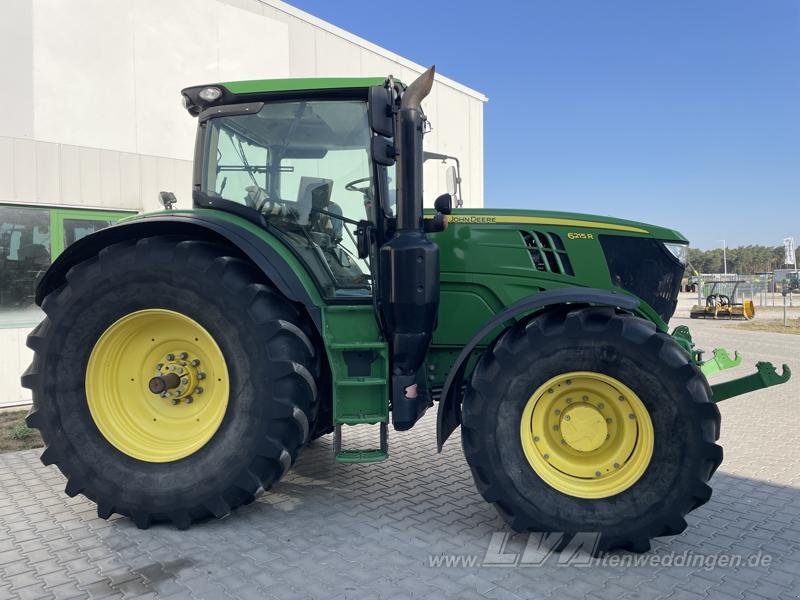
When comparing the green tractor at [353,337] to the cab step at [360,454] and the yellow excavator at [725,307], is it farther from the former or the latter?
the yellow excavator at [725,307]

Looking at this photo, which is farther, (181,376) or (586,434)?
(181,376)

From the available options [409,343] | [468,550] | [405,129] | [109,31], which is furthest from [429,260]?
[109,31]

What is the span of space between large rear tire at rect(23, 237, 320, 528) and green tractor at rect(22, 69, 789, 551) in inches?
0.5

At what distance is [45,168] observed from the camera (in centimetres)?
638

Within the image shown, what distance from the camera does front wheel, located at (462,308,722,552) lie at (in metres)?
2.92

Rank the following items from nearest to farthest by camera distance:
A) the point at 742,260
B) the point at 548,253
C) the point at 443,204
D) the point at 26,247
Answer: the point at 443,204
the point at 548,253
the point at 26,247
the point at 742,260

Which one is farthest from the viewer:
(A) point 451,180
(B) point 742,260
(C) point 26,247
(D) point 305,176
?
(B) point 742,260

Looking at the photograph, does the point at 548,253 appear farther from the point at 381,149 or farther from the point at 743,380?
the point at 743,380

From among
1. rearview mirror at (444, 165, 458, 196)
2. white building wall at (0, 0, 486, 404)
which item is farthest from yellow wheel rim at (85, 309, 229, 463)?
white building wall at (0, 0, 486, 404)

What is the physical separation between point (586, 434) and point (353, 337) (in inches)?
57.3

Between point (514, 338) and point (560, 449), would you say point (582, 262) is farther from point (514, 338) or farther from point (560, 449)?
point (560, 449)

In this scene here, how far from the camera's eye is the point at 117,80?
6.83 metres

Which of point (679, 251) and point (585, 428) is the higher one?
point (679, 251)

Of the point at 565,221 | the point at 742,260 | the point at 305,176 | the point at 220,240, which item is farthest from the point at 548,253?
the point at 742,260
